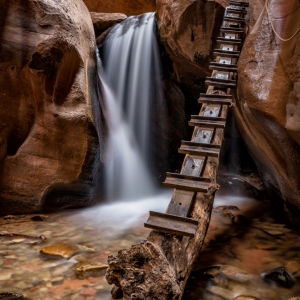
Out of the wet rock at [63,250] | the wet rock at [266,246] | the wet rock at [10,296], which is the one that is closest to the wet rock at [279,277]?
the wet rock at [266,246]

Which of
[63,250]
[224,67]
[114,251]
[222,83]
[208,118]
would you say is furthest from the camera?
[224,67]

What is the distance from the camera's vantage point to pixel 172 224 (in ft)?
8.16

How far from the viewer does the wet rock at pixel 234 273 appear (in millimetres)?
2898

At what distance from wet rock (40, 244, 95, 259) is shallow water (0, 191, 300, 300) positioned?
0.28 ft

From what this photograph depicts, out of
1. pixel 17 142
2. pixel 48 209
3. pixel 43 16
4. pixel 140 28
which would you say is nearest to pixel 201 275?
pixel 48 209

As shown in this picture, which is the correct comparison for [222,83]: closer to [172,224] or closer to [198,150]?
[198,150]

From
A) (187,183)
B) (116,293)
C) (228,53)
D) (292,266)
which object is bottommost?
(292,266)

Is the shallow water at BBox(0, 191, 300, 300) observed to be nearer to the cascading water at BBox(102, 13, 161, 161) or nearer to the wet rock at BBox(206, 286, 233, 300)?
the wet rock at BBox(206, 286, 233, 300)

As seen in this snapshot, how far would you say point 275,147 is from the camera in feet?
13.4

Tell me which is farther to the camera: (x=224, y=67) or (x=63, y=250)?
(x=224, y=67)

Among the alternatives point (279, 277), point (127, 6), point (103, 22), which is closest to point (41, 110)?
point (279, 277)

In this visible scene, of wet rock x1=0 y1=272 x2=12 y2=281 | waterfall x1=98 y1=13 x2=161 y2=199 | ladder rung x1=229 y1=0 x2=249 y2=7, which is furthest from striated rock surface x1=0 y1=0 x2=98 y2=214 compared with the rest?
ladder rung x1=229 y1=0 x2=249 y2=7

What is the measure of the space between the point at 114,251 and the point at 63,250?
1.86ft

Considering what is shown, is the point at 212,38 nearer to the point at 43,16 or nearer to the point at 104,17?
the point at 43,16
